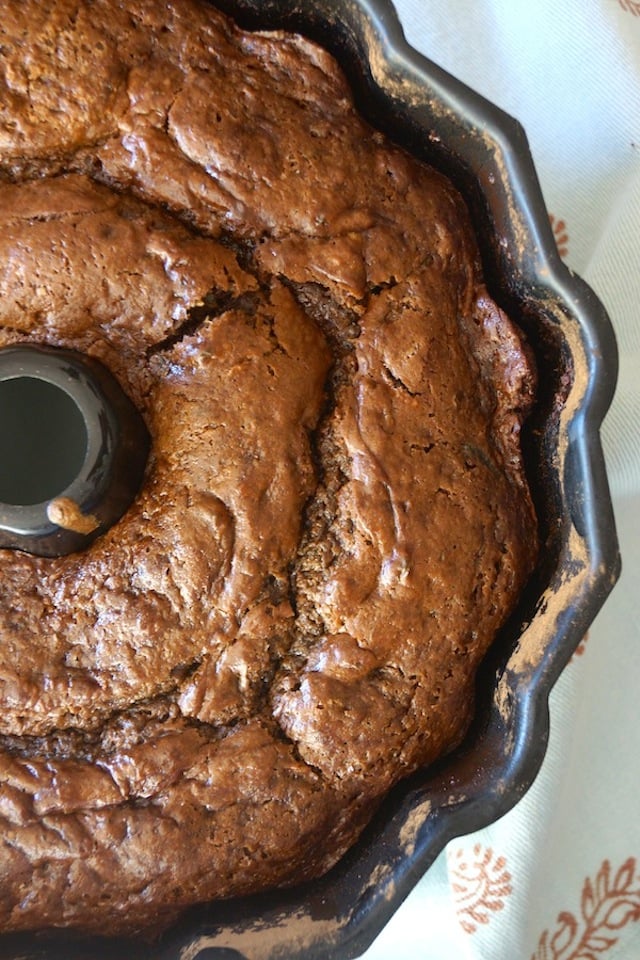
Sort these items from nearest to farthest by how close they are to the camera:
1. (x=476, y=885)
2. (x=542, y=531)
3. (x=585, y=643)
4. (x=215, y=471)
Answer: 1. (x=215, y=471)
2. (x=542, y=531)
3. (x=476, y=885)
4. (x=585, y=643)

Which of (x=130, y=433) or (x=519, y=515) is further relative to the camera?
(x=519, y=515)

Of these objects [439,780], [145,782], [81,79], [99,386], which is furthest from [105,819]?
[81,79]

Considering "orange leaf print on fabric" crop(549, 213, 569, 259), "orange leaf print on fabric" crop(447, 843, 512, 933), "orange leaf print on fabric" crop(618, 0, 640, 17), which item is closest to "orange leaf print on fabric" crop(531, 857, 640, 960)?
"orange leaf print on fabric" crop(447, 843, 512, 933)

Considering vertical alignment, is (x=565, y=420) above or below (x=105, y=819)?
above

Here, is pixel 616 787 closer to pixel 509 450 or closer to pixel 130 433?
pixel 509 450

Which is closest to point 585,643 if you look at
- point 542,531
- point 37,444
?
A: point 542,531

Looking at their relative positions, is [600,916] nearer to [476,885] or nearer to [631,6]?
[476,885]

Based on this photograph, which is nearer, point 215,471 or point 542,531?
point 215,471
